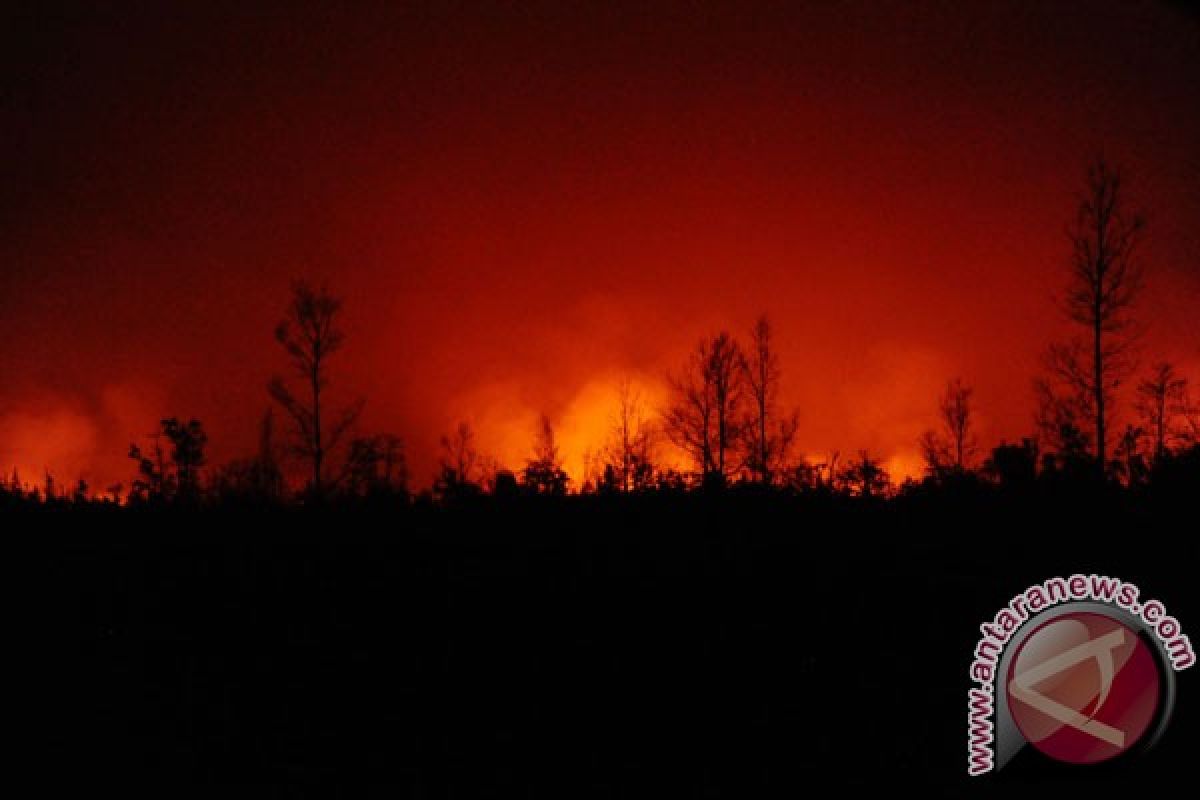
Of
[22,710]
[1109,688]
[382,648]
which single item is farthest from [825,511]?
[22,710]

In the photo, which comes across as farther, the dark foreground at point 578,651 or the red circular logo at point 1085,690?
the dark foreground at point 578,651

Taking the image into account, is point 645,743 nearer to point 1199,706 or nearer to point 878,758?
point 878,758

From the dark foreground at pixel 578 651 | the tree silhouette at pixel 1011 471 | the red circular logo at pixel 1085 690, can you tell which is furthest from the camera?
the tree silhouette at pixel 1011 471

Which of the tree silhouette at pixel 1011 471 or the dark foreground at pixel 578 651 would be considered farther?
the tree silhouette at pixel 1011 471

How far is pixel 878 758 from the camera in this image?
6.55 meters

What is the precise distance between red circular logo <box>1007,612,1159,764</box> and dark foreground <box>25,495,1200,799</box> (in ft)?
0.54

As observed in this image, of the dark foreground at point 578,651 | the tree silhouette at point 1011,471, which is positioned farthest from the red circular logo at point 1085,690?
the tree silhouette at point 1011,471

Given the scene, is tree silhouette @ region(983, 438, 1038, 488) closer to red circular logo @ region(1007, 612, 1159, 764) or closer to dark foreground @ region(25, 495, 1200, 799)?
dark foreground @ region(25, 495, 1200, 799)

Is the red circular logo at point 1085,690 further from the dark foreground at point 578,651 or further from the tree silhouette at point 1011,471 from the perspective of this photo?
the tree silhouette at point 1011,471

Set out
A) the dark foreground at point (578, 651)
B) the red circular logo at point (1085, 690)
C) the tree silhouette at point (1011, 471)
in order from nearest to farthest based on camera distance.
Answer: the red circular logo at point (1085, 690) < the dark foreground at point (578, 651) < the tree silhouette at point (1011, 471)

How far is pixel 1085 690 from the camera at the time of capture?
235 inches

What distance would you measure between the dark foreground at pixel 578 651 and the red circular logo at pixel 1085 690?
0.54 ft

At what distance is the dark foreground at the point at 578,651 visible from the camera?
262 inches

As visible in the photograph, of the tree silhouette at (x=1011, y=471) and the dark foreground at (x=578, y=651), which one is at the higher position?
the tree silhouette at (x=1011, y=471)
